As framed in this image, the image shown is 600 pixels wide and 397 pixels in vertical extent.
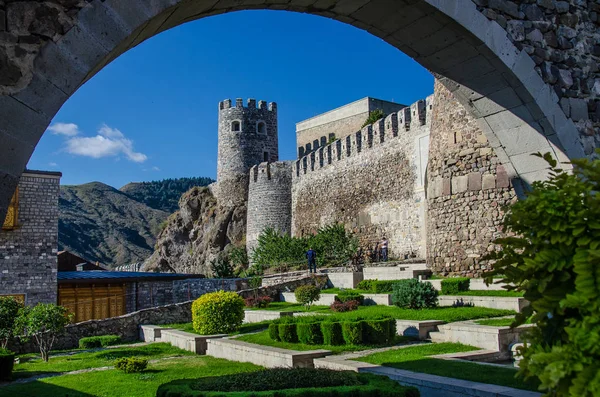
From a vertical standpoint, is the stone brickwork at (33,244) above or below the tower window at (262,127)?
below

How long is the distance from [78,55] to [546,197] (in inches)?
90.6

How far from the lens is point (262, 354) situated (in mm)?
8953

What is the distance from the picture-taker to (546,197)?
87.6 inches

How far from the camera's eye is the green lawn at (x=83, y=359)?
10961 millimetres

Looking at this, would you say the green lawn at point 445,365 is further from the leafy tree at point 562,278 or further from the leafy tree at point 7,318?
the leafy tree at point 7,318

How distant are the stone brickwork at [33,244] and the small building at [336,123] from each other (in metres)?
24.2

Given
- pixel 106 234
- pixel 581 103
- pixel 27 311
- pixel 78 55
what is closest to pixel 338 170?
pixel 27 311

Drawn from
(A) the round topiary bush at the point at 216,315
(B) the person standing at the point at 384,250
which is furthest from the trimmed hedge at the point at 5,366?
(B) the person standing at the point at 384,250

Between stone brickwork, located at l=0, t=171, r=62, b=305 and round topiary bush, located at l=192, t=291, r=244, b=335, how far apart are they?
754 cm

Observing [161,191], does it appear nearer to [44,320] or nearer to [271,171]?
[271,171]

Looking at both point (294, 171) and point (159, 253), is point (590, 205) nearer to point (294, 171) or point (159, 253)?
point (294, 171)

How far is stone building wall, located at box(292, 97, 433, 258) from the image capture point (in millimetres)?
23156

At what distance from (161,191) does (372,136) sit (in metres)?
74.3

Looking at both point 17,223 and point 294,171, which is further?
point 294,171
